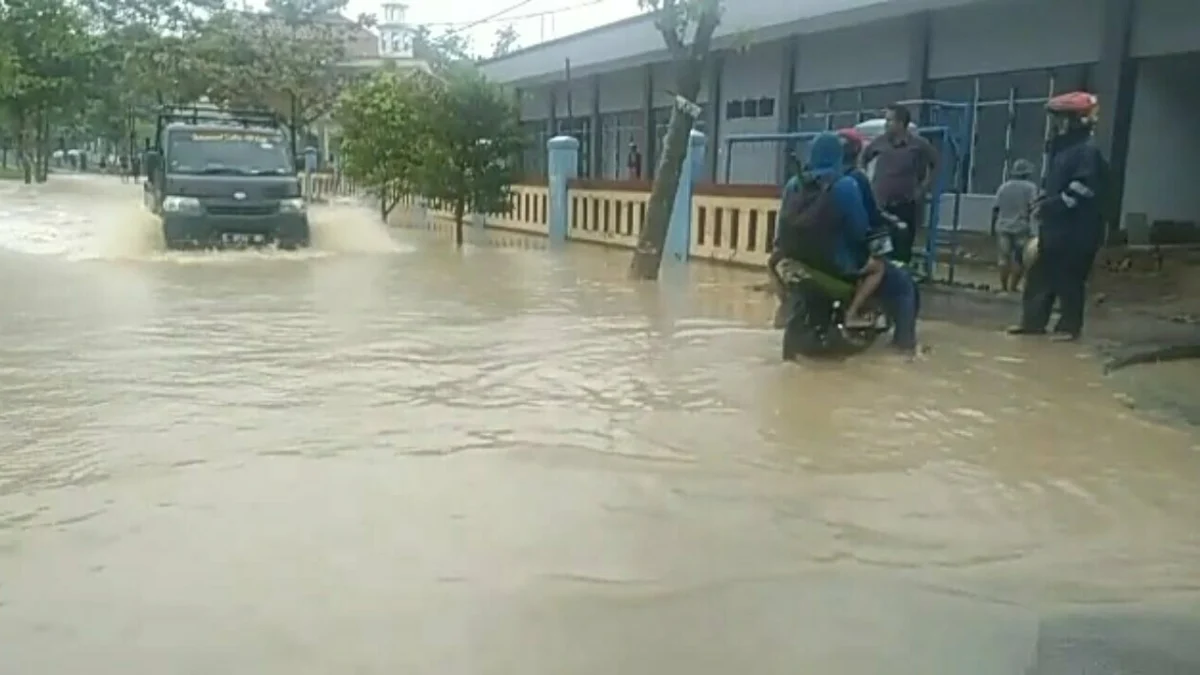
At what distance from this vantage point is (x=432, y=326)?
10.3 metres

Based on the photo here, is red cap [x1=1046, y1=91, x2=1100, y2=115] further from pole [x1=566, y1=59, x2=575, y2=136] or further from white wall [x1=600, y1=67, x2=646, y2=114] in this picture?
pole [x1=566, y1=59, x2=575, y2=136]

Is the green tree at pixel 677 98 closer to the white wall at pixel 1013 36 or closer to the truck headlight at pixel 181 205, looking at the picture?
the white wall at pixel 1013 36

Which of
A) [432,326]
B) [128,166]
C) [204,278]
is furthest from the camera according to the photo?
[128,166]

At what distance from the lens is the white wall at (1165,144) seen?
1666cm

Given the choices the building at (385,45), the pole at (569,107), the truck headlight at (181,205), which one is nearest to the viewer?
the truck headlight at (181,205)

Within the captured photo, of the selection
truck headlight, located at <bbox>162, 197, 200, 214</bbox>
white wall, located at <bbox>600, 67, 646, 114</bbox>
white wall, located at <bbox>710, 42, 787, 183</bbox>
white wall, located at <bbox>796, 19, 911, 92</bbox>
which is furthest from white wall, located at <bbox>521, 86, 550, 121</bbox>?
truck headlight, located at <bbox>162, 197, 200, 214</bbox>

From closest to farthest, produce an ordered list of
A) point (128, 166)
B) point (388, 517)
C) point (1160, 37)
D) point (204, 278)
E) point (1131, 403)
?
point (388, 517), point (1131, 403), point (204, 278), point (1160, 37), point (128, 166)

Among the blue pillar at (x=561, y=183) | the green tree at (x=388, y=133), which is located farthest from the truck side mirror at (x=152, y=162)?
the blue pillar at (x=561, y=183)

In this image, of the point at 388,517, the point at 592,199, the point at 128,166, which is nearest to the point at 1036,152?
the point at 592,199

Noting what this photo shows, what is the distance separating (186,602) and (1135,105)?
15.8m

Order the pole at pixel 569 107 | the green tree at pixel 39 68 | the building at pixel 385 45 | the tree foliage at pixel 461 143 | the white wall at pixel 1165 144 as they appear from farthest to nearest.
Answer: the building at pixel 385 45
the green tree at pixel 39 68
the pole at pixel 569 107
the tree foliage at pixel 461 143
the white wall at pixel 1165 144

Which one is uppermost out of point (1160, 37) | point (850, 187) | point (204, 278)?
point (1160, 37)

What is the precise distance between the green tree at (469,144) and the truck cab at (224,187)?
300 centimetres

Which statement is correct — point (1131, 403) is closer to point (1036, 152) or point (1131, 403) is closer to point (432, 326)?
point (432, 326)
